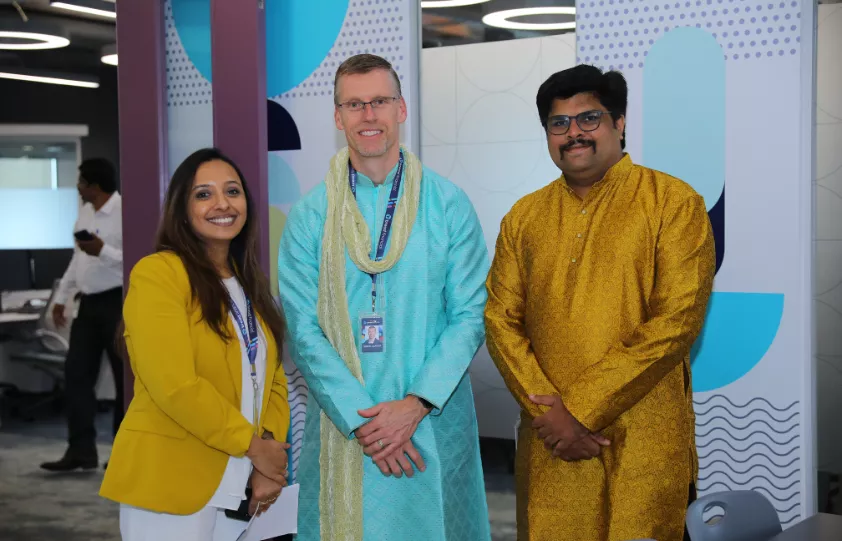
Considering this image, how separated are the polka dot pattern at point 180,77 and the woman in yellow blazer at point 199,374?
5.68ft

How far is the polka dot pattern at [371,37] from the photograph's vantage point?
354 centimetres

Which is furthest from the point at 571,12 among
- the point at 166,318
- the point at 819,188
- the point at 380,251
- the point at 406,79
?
the point at 166,318

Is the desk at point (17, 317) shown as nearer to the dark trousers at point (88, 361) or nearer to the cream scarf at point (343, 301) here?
the dark trousers at point (88, 361)

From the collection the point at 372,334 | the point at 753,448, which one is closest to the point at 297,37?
the point at 372,334

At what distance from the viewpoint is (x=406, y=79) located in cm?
354

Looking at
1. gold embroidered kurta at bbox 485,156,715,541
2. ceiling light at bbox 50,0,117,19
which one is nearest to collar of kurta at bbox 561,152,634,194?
gold embroidered kurta at bbox 485,156,715,541

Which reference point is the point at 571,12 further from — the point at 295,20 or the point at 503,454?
the point at 503,454

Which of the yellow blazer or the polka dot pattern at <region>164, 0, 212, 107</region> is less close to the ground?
the polka dot pattern at <region>164, 0, 212, 107</region>

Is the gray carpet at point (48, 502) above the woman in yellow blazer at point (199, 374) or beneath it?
beneath

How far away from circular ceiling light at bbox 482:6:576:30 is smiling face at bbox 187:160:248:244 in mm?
1628

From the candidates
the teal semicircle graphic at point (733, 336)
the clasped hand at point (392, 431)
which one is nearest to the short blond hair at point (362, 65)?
the clasped hand at point (392, 431)

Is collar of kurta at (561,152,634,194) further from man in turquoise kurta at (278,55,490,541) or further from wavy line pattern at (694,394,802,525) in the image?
wavy line pattern at (694,394,802,525)

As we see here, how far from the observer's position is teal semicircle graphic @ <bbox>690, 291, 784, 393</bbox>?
119 inches

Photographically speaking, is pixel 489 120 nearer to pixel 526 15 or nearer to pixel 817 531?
pixel 526 15
